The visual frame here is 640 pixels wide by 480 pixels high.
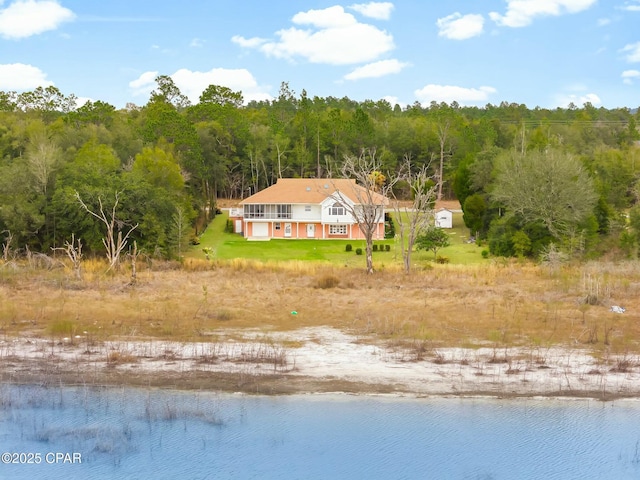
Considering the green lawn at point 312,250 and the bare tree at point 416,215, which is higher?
the bare tree at point 416,215

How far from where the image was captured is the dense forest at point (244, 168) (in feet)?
148

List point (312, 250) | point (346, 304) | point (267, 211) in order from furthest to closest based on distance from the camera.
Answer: point (267, 211) → point (312, 250) → point (346, 304)

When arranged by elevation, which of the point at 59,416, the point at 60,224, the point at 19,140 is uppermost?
the point at 19,140

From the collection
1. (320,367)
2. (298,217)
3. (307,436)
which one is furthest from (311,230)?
(307,436)

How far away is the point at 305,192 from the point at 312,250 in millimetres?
10129

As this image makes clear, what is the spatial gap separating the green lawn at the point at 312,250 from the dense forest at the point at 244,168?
182 centimetres

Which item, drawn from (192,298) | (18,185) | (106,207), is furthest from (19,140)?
(192,298)

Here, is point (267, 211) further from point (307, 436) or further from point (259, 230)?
point (307, 436)

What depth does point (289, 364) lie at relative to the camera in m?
22.0

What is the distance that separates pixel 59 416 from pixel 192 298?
13.2m

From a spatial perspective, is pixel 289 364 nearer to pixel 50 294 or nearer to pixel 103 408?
pixel 103 408

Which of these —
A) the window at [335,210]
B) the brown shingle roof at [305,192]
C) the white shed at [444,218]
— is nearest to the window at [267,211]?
the brown shingle roof at [305,192]

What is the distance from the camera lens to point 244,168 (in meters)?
79.7

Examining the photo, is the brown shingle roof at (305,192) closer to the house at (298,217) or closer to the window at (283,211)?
the house at (298,217)
